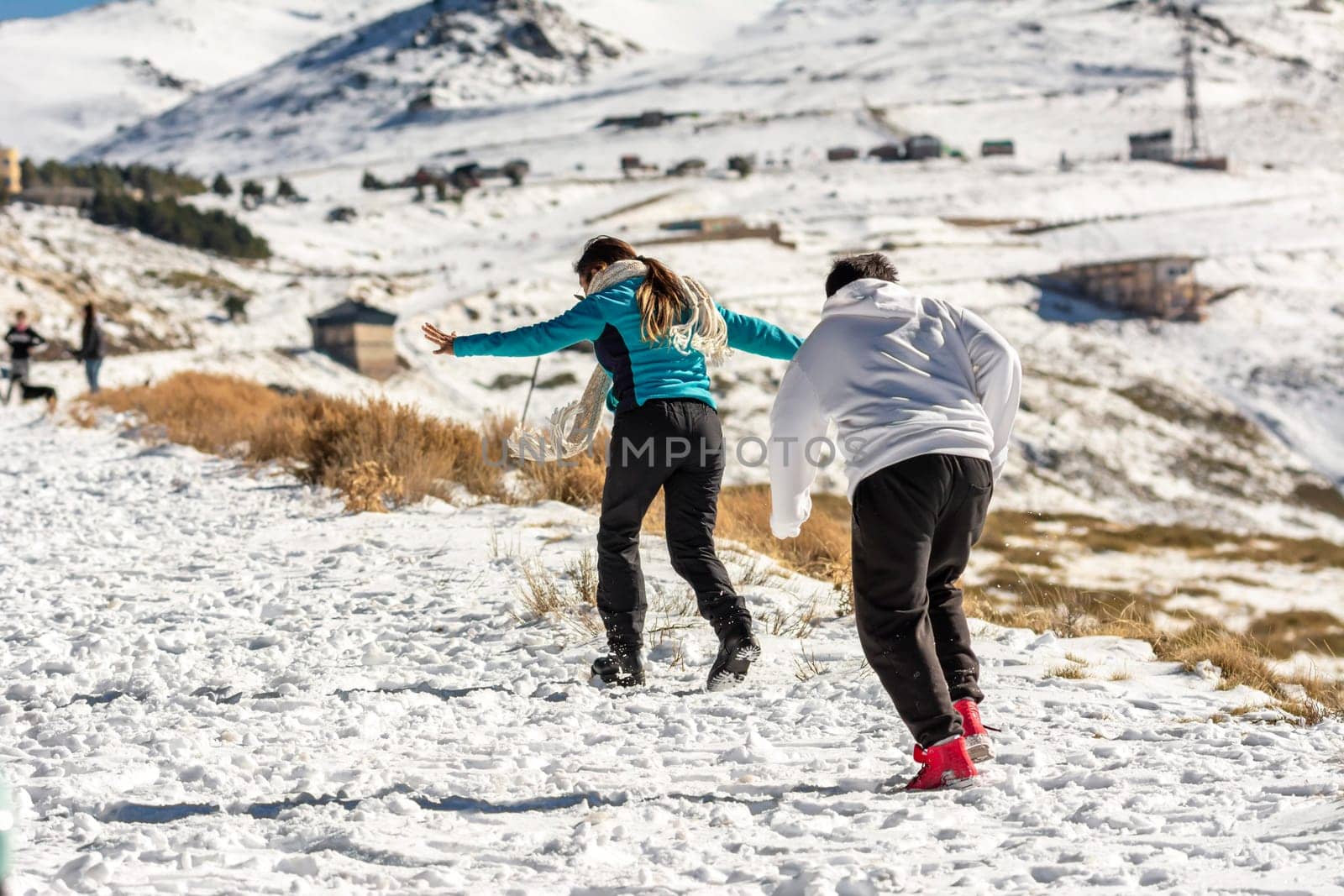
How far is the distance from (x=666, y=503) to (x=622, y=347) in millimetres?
659

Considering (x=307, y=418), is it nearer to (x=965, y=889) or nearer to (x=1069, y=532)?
(x=965, y=889)

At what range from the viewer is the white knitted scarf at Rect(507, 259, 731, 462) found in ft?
15.5

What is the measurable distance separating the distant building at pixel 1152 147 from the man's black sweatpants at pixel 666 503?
108634 mm

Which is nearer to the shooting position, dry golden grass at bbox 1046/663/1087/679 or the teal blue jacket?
the teal blue jacket

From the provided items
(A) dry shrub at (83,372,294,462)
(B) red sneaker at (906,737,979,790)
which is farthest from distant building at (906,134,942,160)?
(B) red sneaker at (906,737,979,790)

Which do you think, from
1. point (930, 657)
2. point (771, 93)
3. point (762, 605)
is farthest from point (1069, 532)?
point (771, 93)

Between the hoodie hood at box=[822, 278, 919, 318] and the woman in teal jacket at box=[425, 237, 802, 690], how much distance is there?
3.02 ft

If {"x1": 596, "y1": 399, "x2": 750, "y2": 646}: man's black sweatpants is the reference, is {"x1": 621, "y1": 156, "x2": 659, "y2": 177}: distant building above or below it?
above

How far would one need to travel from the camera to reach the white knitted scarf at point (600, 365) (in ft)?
15.5

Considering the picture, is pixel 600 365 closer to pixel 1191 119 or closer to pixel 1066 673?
pixel 1066 673

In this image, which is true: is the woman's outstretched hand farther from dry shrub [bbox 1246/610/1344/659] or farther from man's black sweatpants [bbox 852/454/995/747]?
dry shrub [bbox 1246/610/1344/659]

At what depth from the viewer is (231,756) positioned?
3885mm

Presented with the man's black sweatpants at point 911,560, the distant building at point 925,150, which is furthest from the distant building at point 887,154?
the man's black sweatpants at point 911,560

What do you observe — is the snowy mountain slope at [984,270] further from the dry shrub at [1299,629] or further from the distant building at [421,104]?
the distant building at [421,104]
